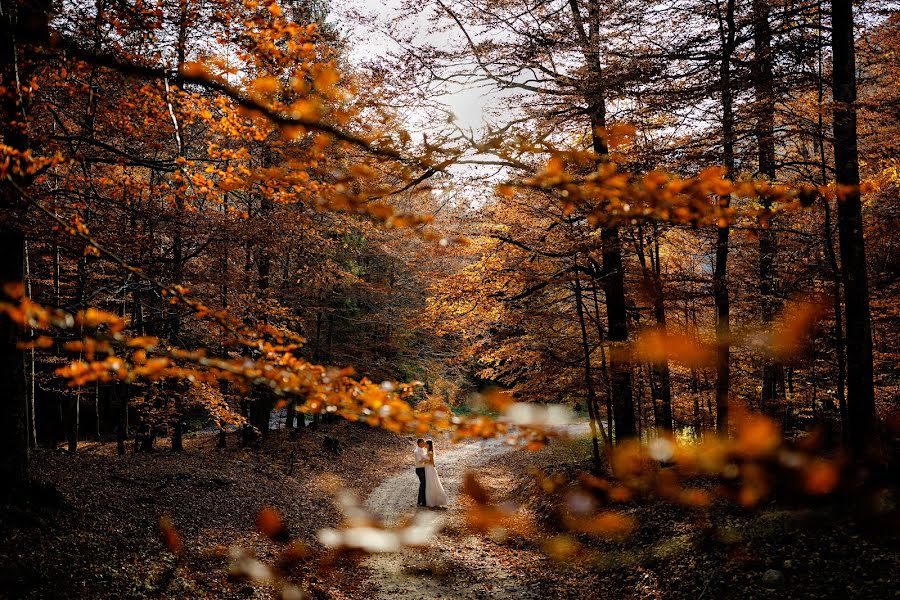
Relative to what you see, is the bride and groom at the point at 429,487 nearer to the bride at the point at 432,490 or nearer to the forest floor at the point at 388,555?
the bride at the point at 432,490

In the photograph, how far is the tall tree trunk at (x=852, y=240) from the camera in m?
6.56

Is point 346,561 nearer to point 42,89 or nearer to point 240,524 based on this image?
point 240,524

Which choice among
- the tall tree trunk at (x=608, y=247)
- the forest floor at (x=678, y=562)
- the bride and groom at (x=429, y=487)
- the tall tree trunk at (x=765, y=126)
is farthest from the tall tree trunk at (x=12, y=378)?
the tall tree trunk at (x=765, y=126)

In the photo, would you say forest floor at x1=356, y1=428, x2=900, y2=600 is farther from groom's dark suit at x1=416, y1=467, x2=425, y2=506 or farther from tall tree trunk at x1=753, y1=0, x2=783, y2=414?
tall tree trunk at x1=753, y1=0, x2=783, y2=414

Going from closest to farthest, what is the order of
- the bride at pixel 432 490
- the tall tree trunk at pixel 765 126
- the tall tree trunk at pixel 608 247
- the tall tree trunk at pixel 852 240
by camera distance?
the tall tree trunk at pixel 852 240 < the tall tree trunk at pixel 765 126 < the tall tree trunk at pixel 608 247 < the bride at pixel 432 490

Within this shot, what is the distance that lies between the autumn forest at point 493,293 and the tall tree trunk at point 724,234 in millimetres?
75

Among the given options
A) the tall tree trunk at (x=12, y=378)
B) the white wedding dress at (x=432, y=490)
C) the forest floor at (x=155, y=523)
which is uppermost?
the tall tree trunk at (x=12, y=378)

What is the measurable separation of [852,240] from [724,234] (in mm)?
2082

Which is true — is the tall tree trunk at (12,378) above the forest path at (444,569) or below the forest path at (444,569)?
above

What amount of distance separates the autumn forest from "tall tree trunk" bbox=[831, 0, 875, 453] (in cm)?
3

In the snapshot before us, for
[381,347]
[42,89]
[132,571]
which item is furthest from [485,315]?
[381,347]

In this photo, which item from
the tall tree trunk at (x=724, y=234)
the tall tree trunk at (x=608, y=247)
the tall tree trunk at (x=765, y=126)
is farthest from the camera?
the tall tree trunk at (x=608, y=247)

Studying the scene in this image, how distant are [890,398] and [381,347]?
1745 cm

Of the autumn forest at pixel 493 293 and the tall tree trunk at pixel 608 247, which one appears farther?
the tall tree trunk at pixel 608 247
